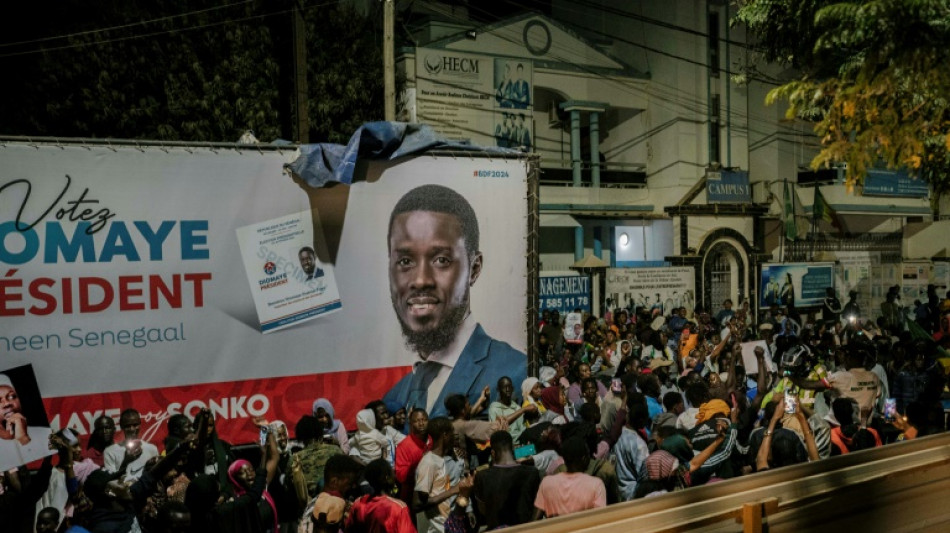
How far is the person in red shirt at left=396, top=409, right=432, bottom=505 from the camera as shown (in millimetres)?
6000

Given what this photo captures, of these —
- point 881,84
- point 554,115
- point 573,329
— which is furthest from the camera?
point 554,115

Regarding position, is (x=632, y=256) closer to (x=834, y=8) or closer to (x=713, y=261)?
(x=713, y=261)

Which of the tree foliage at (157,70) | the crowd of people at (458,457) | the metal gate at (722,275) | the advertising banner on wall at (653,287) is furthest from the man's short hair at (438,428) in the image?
the metal gate at (722,275)

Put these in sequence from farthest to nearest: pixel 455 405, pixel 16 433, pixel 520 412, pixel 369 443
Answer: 1. pixel 520 412
2. pixel 455 405
3. pixel 369 443
4. pixel 16 433

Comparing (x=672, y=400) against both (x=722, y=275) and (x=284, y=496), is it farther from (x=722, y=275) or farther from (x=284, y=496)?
(x=722, y=275)

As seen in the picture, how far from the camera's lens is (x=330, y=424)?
706 cm

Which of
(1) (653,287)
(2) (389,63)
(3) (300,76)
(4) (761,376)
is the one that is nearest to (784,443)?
(4) (761,376)

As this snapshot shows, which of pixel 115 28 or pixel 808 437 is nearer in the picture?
pixel 808 437

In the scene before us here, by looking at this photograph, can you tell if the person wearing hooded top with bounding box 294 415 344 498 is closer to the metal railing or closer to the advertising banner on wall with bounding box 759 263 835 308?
the metal railing

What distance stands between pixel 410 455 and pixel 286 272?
8.10ft

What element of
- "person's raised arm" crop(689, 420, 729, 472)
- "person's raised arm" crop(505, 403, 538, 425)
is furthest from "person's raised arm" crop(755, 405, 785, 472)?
"person's raised arm" crop(505, 403, 538, 425)

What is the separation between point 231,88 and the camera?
50.6 feet

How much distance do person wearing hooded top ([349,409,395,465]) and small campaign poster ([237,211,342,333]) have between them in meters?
1.34

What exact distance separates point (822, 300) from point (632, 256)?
555 centimetres
